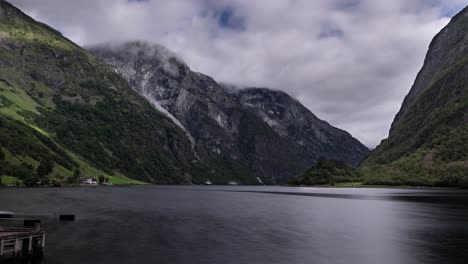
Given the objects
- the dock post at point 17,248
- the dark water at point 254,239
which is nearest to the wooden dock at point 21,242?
the dock post at point 17,248

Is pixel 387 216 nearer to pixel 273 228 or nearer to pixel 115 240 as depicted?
pixel 273 228

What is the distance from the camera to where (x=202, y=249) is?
206 ft

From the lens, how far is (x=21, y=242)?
5219 cm

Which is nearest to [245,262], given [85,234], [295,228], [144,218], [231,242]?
[231,242]

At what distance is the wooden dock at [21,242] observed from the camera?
166ft

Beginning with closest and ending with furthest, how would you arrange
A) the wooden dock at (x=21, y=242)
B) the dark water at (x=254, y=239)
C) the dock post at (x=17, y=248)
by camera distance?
the wooden dock at (x=21, y=242) < the dock post at (x=17, y=248) < the dark water at (x=254, y=239)

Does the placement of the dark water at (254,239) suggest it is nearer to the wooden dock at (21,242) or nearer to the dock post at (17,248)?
the wooden dock at (21,242)

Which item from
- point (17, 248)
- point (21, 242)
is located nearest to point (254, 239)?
point (21, 242)

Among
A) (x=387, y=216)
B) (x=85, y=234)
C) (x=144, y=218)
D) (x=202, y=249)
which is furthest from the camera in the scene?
(x=387, y=216)

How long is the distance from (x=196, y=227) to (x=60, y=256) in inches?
1460

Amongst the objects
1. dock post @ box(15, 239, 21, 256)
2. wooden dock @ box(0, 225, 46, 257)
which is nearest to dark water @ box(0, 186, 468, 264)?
wooden dock @ box(0, 225, 46, 257)

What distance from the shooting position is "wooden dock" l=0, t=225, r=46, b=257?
50656 millimetres

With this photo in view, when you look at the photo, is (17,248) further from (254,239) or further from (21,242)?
(254,239)

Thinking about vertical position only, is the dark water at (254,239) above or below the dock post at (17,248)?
below
